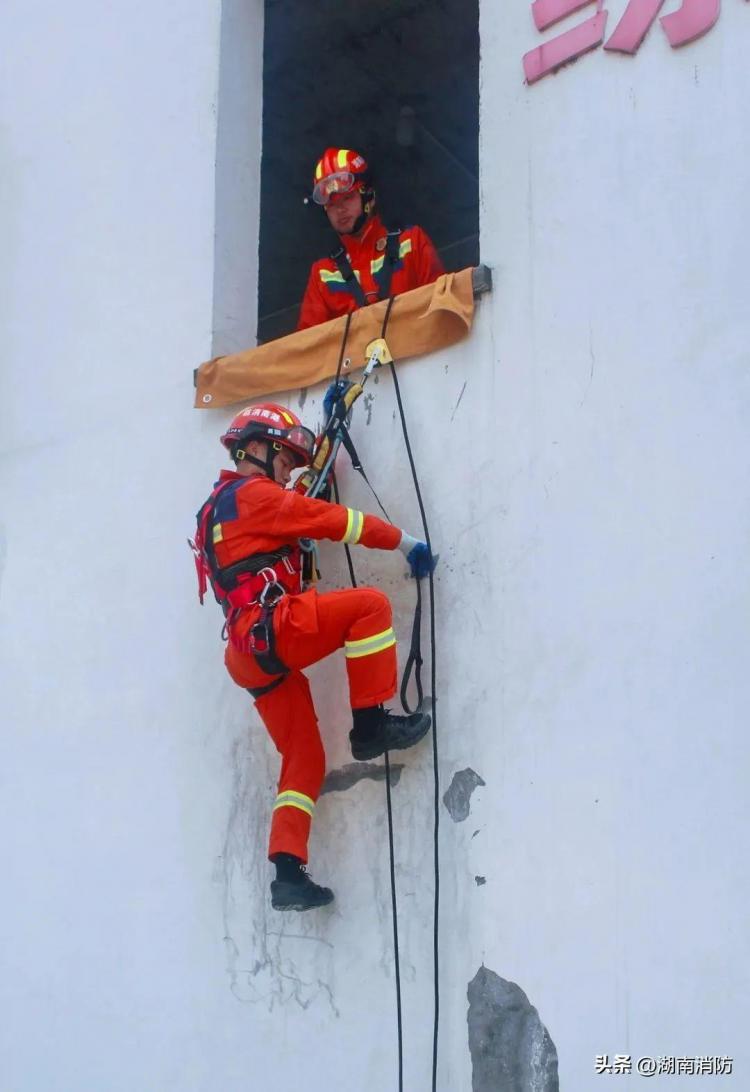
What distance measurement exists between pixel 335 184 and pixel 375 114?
232cm

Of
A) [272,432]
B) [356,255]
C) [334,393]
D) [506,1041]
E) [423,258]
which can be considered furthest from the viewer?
[356,255]

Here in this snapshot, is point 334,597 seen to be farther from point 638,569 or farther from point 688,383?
point 688,383

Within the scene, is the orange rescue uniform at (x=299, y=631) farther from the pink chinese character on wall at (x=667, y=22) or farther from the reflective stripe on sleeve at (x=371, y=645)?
the pink chinese character on wall at (x=667, y=22)

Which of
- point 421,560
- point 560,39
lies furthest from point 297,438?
point 560,39

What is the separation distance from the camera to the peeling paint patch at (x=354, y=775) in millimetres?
4434

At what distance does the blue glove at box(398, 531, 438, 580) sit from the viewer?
4.44 meters

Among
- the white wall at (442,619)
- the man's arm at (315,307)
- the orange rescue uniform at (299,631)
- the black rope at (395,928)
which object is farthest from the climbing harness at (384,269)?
the black rope at (395,928)

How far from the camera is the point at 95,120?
20.2 feet

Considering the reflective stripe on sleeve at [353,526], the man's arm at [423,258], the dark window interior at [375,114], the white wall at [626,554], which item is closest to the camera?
the white wall at [626,554]

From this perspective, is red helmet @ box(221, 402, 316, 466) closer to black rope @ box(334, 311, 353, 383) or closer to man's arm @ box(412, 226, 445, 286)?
black rope @ box(334, 311, 353, 383)

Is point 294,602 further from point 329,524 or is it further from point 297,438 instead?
point 297,438

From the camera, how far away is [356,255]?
5.75 meters

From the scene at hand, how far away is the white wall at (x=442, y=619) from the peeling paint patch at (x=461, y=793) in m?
0.04

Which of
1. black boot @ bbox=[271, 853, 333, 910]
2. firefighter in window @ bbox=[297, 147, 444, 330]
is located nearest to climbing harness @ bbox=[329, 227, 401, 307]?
firefighter in window @ bbox=[297, 147, 444, 330]
